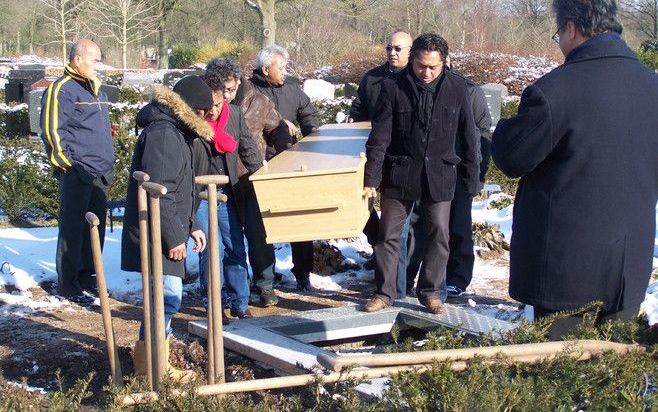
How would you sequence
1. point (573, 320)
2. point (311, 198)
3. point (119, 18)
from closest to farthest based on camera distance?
1. point (573, 320)
2. point (311, 198)
3. point (119, 18)

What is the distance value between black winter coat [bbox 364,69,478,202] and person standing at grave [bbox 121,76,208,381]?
126cm

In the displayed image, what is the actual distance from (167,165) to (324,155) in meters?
1.28

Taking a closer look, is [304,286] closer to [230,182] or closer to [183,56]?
[230,182]

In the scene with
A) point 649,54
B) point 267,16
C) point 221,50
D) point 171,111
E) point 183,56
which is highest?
point 267,16

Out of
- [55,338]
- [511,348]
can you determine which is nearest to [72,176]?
[55,338]

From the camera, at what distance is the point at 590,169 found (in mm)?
3111

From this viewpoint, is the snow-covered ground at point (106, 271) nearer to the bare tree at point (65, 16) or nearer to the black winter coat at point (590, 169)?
the black winter coat at point (590, 169)

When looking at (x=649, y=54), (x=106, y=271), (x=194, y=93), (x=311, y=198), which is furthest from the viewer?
(x=649, y=54)

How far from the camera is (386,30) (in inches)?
1492

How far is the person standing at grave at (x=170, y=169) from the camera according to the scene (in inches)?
162

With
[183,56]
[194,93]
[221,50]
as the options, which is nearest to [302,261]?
[194,93]

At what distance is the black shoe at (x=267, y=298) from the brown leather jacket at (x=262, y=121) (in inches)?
36.0

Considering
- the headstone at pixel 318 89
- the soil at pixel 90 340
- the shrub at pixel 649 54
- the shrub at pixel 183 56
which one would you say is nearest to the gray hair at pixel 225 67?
the soil at pixel 90 340

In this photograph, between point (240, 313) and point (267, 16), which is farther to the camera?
point (267, 16)
